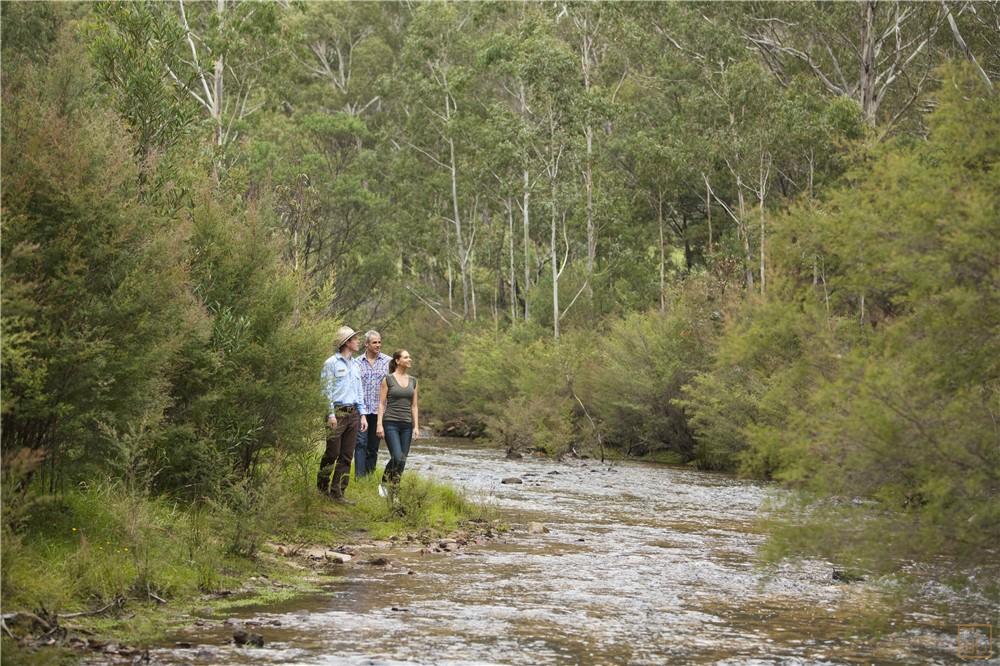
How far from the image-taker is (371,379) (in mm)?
15367

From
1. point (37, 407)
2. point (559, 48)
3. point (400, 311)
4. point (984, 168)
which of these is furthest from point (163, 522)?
point (400, 311)

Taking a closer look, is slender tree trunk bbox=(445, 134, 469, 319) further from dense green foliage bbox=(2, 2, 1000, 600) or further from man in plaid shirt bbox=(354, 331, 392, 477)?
man in plaid shirt bbox=(354, 331, 392, 477)

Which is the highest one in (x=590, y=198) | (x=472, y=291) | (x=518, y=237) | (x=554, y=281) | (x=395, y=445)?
(x=590, y=198)

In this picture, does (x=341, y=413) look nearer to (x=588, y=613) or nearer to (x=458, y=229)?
(x=588, y=613)

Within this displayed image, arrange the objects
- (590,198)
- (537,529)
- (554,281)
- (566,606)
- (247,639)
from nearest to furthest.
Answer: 1. (247,639)
2. (566,606)
3. (537,529)
4. (554,281)
5. (590,198)

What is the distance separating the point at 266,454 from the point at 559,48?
34137 millimetres

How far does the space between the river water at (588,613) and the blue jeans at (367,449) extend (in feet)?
7.41

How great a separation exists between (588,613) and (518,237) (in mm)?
47708

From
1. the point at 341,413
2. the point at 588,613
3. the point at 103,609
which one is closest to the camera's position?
the point at 103,609

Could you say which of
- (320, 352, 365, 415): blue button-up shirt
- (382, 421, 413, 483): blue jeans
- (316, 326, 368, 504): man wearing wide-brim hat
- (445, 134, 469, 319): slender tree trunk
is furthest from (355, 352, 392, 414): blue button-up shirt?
(445, 134, 469, 319): slender tree trunk

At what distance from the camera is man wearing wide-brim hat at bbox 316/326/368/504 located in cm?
1422

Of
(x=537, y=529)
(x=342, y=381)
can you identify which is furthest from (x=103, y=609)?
(x=537, y=529)

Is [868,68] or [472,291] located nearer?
[868,68]

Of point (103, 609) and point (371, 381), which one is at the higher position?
point (371, 381)
